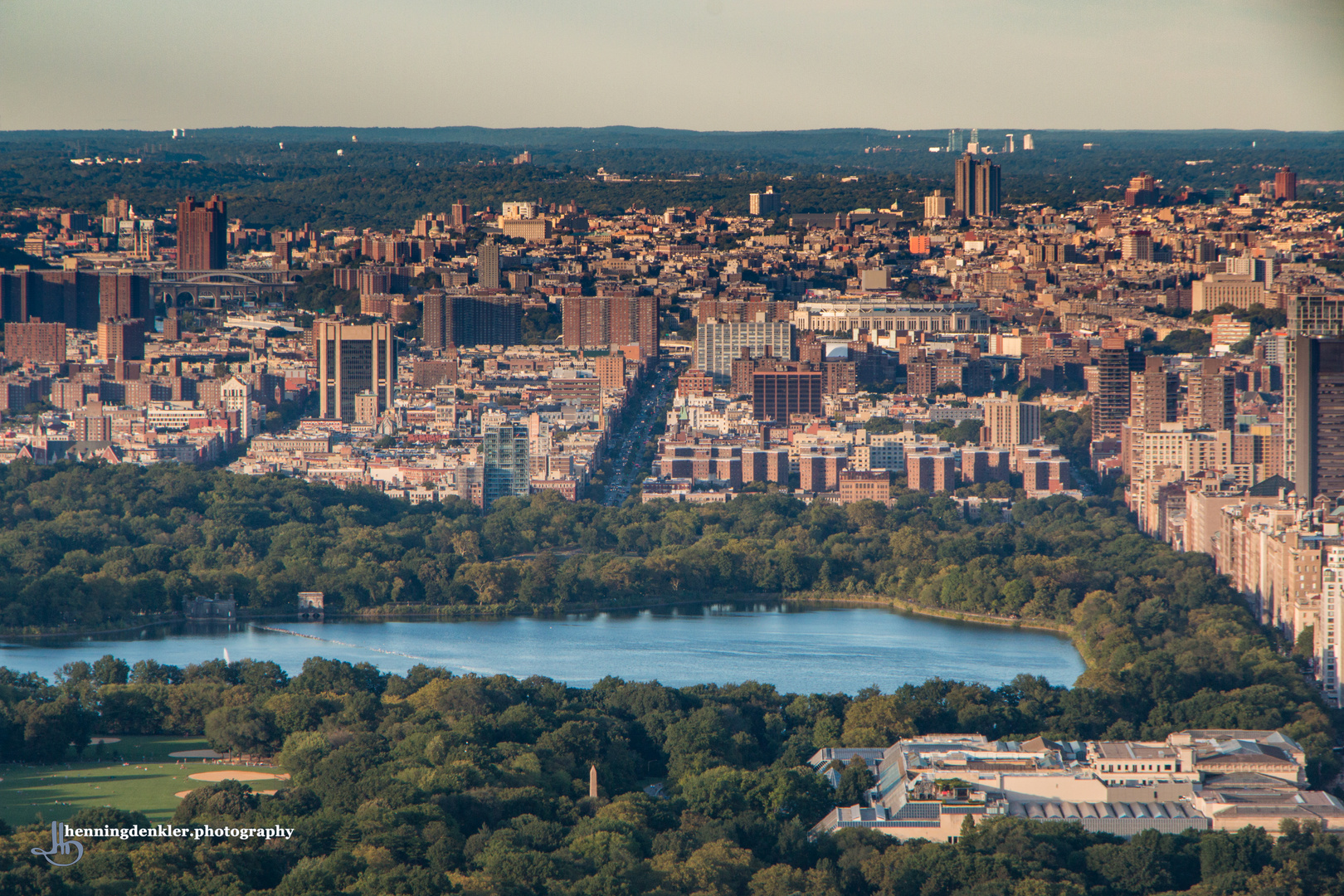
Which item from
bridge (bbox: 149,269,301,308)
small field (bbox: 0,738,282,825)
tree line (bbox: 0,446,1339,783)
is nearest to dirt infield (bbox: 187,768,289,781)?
small field (bbox: 0,738,282,825)

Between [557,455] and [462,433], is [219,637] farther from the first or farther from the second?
[462,433]

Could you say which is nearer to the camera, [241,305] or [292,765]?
[292,765]

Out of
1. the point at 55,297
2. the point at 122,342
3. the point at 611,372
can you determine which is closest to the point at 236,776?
the point at 611,372

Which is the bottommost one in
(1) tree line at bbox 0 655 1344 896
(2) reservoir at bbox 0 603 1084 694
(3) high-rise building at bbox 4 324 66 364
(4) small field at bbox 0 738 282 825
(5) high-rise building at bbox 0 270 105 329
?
(2) reservoir at bbox 0 603 1084 694

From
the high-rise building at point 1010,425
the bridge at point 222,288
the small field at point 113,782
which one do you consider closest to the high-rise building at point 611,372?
the high-rise building at point 1010,425

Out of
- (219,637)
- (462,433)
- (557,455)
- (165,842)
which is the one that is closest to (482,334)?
(462,433)

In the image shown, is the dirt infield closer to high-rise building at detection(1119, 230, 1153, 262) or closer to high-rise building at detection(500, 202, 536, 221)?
high-rise building at detection(1119, 230, 1153, 262)
